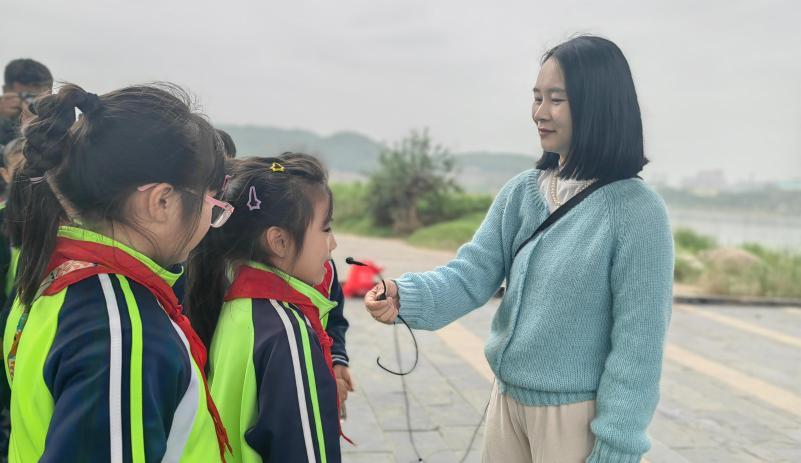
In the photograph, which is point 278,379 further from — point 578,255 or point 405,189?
point 405,189

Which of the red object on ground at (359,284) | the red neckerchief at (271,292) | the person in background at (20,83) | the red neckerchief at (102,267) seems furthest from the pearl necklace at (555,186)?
the red object on ground at (359,284)

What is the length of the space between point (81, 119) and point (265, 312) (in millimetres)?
527

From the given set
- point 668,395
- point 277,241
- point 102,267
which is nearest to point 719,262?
point 668,395

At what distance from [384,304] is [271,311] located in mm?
370

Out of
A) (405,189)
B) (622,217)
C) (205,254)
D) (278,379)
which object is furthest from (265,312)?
(405,189)

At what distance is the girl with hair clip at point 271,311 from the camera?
1.29 metres

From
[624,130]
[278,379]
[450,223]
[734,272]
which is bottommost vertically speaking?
[450,223]

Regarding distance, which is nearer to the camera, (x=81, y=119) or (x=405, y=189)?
A: (x=81, y=119)

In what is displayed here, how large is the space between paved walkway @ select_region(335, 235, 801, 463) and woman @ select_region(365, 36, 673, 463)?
1643 millimetres

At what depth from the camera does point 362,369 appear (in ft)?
15.1

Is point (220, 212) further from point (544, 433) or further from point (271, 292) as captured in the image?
point (544, 433)

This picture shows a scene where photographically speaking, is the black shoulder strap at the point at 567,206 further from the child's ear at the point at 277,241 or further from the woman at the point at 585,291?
the child's ear at the point at 277,241

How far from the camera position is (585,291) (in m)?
1.54

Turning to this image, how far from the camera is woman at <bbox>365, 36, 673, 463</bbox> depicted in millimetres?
1472
